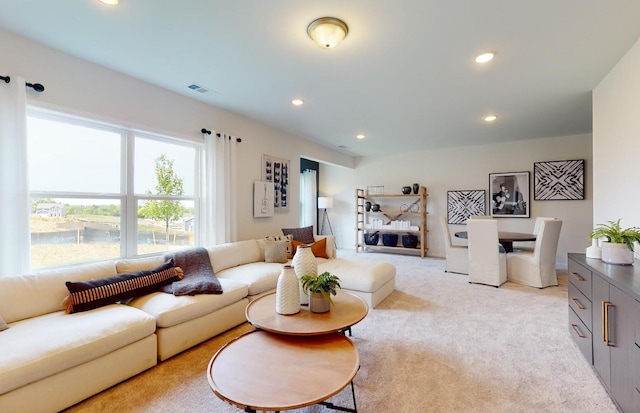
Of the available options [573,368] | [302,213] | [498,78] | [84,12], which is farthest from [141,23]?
[302,213]

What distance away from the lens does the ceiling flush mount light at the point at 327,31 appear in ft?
6.53

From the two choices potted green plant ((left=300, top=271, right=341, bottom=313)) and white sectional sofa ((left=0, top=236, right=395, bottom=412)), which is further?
potted green plant ((left=300, top=271, right=341, bottom=313))

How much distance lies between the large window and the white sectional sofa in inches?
19.0

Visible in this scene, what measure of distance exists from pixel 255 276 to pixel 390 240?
4.35 metres

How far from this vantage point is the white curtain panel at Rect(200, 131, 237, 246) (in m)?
3.71

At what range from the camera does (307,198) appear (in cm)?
760

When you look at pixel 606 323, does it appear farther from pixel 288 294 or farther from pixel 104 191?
pixel 104 191

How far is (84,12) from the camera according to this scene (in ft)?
6.38

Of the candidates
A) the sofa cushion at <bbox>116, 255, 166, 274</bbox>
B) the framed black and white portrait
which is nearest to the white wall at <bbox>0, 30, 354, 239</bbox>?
the sofa cushion at <bbox>116, 255, 166, 274</bbox>

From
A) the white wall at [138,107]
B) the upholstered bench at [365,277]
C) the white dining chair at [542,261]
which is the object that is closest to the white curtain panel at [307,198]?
the white wall at [138,107]

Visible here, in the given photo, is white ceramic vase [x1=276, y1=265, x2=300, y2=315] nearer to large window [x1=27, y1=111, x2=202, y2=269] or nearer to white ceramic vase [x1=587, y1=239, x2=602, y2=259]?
large window [x1=27, y1=111, x2=202, y2=269]

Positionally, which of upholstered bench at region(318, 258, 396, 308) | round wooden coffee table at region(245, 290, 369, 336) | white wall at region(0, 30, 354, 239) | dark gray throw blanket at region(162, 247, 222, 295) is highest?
white wall at region(0, 30, 354, 239)

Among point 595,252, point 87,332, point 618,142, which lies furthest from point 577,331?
point 87,332

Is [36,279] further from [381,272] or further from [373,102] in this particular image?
[373,102]
